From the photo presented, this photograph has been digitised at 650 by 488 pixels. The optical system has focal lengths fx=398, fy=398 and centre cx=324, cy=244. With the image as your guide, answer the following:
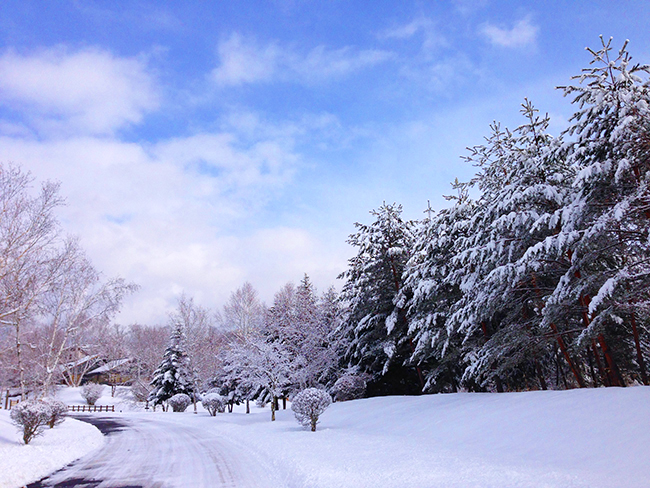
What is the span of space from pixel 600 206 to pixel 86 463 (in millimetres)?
15639

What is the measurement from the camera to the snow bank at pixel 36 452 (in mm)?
8781

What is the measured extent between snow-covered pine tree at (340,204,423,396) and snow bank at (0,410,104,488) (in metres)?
14.1

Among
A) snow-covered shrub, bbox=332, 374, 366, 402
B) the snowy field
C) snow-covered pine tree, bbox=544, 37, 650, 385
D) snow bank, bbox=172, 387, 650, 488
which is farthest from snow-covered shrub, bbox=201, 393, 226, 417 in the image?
snow-covered pine tree, bbox=544, 37, 650, 385

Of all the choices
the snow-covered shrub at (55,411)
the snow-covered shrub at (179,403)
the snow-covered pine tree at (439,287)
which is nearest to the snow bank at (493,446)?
the snow-covered pine tree at (439,287)

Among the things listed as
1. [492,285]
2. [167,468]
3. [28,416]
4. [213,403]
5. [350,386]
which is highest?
[492,285]

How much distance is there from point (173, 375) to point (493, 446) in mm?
40187

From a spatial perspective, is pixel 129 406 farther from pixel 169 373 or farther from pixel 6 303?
pixel 6 303

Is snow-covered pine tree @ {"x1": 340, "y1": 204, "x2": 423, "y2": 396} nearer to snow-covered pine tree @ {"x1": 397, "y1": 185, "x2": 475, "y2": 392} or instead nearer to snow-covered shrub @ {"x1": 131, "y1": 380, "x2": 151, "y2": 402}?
snow-covered pine tree @ {"x1": 397, "y1": 185, "x2": 475, "y2": 392}

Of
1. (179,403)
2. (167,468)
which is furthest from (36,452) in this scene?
(179,403)

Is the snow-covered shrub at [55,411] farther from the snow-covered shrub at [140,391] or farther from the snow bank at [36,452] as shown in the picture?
the snow-covered shrub at [140,391]

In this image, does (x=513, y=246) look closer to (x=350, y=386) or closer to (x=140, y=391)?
(x=350, y=386)

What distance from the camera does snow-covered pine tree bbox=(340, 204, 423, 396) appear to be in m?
22.7

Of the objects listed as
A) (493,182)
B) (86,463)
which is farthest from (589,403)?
(86,463)

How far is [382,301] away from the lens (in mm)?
23141
